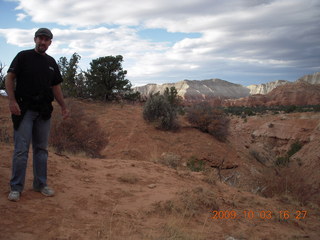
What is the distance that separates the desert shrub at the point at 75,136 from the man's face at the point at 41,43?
5.11m

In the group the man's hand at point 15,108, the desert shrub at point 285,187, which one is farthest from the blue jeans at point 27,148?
the desert shrub at point 285,187

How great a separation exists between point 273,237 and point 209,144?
1023 cm

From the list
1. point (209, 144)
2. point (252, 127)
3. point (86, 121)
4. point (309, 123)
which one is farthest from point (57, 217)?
point (252, 127)

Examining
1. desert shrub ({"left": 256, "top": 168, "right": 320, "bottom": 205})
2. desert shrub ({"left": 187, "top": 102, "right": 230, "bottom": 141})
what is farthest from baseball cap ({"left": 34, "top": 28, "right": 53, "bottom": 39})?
desert shrub ({"left": 187, "top": 102, "right": 230, "bottom": 141})

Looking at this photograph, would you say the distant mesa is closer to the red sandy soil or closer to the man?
the red sandy soil

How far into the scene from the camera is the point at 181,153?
1274 cm

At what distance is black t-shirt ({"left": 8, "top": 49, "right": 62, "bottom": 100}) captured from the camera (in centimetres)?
360

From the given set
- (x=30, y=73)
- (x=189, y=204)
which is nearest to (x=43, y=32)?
(x=30, y=73)

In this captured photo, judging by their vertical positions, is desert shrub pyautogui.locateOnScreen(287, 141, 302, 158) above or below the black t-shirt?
below

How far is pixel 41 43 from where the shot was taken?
12.1 ft

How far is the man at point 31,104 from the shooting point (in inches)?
141

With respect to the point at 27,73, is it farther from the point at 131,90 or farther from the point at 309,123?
the point at 309,123
